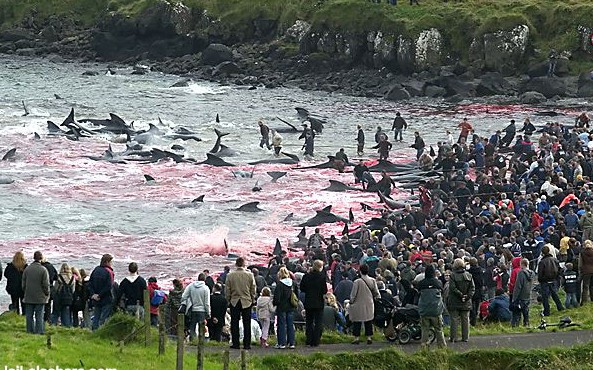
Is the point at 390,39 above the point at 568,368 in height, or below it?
above

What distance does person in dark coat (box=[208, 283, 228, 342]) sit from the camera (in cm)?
2094

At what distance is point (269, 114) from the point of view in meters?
67.6

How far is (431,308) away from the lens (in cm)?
1988

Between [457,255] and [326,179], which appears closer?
[457,255]

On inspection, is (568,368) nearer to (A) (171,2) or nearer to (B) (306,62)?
(B) (306,62)

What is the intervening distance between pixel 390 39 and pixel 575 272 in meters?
55.5

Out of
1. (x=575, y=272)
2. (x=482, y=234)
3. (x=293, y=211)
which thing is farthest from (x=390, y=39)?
(x=575, y=272)

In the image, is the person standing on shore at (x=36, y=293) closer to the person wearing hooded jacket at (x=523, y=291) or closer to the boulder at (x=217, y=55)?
the person wearing hooded jacket at (x=523, y=291)

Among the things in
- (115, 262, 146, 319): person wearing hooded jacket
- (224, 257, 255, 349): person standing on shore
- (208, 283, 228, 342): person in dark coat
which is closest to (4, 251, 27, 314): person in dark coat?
(115, 262, 146, 319): person wearing hooded jacket

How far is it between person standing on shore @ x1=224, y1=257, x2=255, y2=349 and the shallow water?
1352 cm

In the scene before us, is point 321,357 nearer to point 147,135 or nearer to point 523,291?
point 523,291

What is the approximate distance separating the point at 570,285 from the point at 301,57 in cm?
6044

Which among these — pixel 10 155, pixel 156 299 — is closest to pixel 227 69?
pixel 10 155

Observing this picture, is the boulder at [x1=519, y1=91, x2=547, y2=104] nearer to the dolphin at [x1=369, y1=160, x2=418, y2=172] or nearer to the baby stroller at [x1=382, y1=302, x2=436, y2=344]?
the dolphin at [x1=369, y1=160, x2=418, y2=172]
